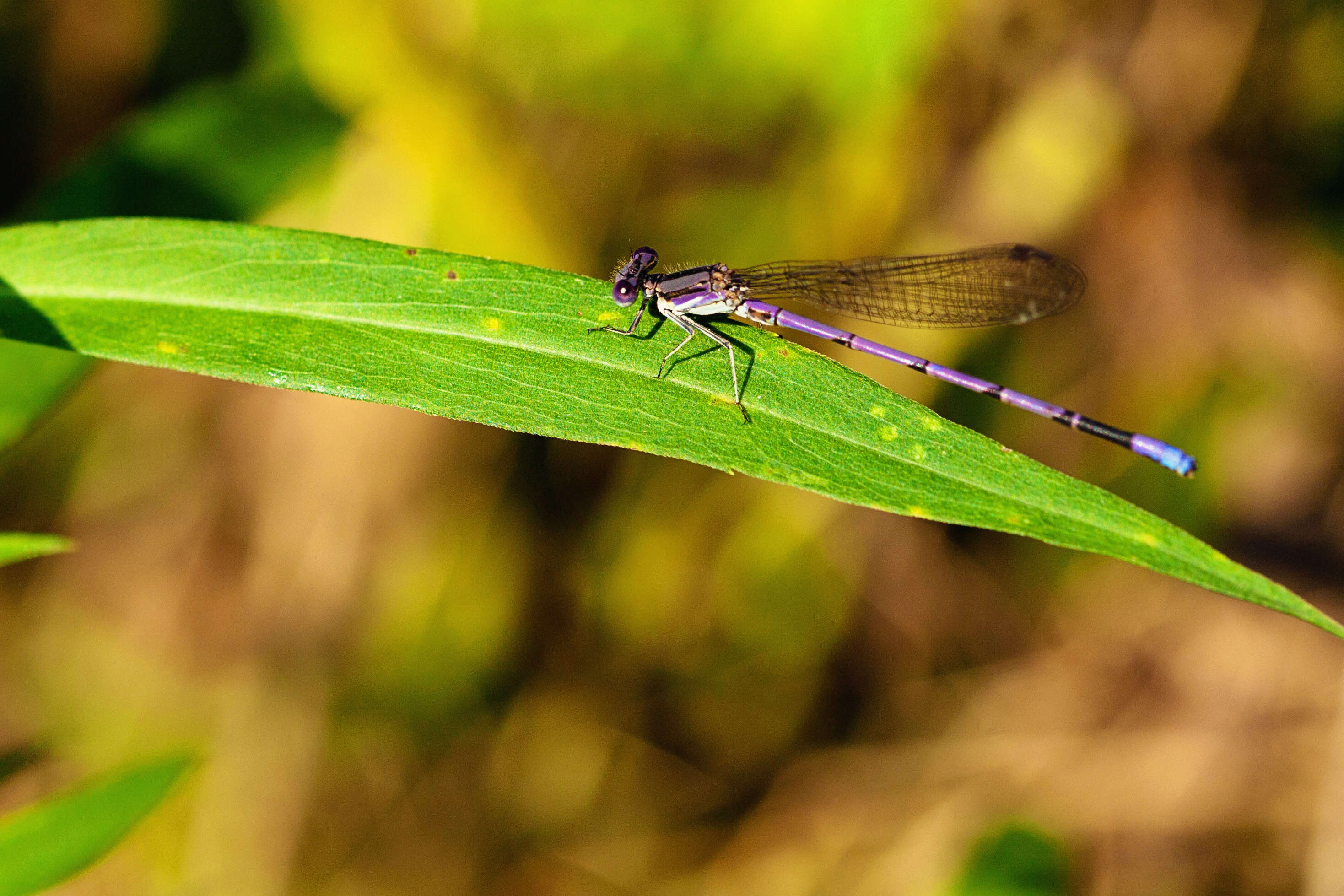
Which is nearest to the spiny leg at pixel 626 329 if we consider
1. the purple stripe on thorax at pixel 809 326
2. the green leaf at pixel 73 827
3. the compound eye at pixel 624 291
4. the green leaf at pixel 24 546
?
the compound eye at pixel 624 291

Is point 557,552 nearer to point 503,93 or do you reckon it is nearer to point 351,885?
point 351,885

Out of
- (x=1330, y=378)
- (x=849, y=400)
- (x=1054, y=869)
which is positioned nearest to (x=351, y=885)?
(x=1054, y=869)

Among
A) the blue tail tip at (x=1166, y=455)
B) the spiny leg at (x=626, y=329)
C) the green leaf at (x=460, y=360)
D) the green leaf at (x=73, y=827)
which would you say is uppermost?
the blue tail tip at (x=1166, y=455)

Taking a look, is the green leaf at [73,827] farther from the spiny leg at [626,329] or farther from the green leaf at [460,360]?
the spiny leg at [626,329]

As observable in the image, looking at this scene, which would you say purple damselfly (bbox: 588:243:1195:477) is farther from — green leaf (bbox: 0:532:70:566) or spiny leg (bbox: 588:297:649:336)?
green leaf (bbox: 0:532:70:566)

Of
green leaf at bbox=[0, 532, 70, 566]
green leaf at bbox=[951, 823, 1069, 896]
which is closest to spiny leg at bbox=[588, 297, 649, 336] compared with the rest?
green leaf at bbox=[0, 532, 70, 566]

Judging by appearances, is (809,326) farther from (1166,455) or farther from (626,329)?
(1166,455)
